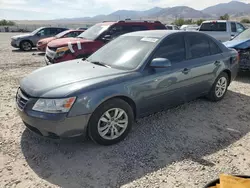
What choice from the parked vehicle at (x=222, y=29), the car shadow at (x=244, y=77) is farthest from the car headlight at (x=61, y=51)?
the parked vehicle at (x=222, y=29)

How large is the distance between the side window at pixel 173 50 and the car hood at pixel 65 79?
784 millimetres

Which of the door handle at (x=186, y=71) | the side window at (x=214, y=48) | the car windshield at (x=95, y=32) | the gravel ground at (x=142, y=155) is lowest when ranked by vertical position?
the gravel ground at (x=142, y=155)

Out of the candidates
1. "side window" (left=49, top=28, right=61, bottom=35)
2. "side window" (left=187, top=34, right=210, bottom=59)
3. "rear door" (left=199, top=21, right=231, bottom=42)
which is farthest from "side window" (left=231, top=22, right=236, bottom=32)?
"side window" (left=49, top=28, right=61, bottom=35)

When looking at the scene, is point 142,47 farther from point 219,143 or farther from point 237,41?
point 237,41

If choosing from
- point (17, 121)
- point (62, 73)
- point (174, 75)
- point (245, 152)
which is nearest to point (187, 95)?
point (174, 75)

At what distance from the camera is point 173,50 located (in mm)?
4184

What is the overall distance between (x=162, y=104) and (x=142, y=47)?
0.97 metres

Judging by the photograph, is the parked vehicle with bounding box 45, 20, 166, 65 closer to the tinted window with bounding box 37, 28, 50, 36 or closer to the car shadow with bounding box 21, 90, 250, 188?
the car shadow with bounding box 21, 90, 250, 188

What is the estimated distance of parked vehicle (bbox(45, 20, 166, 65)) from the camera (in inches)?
272

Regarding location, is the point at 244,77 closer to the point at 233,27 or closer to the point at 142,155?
the point at 142,155

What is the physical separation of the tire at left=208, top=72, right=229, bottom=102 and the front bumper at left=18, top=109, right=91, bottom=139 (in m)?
2.97

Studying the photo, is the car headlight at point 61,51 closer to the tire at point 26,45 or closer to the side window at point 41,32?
the tire at point 26,45

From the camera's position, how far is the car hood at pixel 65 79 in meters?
3.15

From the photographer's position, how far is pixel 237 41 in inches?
301
